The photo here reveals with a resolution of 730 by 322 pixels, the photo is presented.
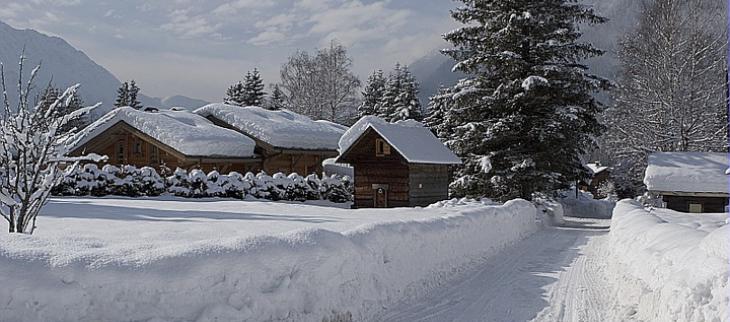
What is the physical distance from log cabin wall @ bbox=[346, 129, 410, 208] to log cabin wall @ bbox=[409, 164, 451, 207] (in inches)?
12.1

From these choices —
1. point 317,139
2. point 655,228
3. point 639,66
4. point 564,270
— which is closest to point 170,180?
point 317,139

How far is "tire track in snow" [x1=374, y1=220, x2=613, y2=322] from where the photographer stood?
755cm

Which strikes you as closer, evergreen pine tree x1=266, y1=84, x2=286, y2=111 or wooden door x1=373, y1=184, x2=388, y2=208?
wooden door x1=373, y1=184, x2=388, y2=208

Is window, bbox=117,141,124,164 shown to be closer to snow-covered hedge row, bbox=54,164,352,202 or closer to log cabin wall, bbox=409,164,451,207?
snow-covered hedge row, bbox=54,164,352,202

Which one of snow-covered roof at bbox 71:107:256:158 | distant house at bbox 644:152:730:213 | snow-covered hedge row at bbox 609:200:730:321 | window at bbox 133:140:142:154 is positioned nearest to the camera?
snow-covered hedge row at bbox 609:200:730:321

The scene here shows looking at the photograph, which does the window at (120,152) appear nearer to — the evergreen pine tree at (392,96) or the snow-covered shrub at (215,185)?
the snow-covered shrub at (215,185)

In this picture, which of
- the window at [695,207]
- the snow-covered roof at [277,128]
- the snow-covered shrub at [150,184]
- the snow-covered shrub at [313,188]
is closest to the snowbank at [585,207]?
the window at [695,207]

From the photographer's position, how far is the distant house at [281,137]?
31484 millimetres

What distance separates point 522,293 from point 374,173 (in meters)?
16.6

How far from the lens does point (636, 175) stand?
36.4 m

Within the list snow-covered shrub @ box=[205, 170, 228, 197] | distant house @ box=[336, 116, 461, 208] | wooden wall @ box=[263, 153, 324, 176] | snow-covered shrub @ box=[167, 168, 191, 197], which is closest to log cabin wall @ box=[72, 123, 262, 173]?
wooden wall @ box=[263, 153, 324, 176]

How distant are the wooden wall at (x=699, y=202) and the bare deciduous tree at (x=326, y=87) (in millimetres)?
29954

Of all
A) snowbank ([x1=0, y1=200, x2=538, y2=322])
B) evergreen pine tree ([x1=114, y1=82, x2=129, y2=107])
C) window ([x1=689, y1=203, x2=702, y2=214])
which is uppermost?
evergreen pine tree ([x1=114, y1=82, x2=129, y2=107])

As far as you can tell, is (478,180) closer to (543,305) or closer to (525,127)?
(525,127)
